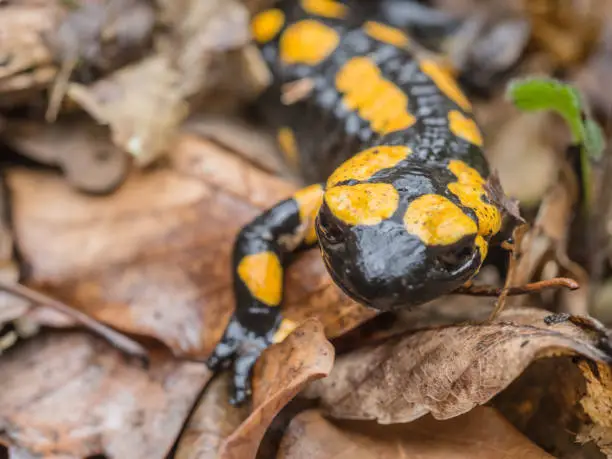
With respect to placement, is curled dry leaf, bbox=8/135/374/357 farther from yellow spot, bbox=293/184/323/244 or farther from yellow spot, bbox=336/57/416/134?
yellow spot, bbox=336/57/416/134

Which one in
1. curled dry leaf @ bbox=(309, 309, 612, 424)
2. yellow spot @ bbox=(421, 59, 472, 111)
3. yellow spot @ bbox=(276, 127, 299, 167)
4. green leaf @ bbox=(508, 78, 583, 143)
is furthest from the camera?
yellow spot @ bbox=(276, 127, 299, 167)

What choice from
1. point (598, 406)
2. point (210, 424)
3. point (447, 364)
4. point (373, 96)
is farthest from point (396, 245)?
point (373, 96)

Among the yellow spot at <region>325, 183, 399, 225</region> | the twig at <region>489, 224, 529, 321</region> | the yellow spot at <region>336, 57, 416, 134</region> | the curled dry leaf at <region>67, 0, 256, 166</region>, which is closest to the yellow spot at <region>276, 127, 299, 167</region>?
the yellow spot at <region>336, 57, 416, 134</region>

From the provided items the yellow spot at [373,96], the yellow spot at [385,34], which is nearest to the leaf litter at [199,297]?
the yellow spot at [373,96]

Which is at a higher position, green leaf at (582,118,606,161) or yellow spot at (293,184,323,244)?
green leaf at (582,118,606,161)

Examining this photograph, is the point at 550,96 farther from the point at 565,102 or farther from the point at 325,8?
the point at 325,8
